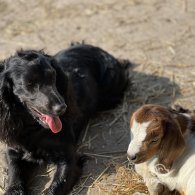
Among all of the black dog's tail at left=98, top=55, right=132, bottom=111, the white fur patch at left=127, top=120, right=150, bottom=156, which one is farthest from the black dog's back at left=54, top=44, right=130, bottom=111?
the white fur patch at left=127, top=120, right=150, bottom=156

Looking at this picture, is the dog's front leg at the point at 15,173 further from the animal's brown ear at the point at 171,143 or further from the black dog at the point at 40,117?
the animal's brown ear at the point at 171,143

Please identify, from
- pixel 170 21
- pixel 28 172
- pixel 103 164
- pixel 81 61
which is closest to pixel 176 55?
pixel 170 21

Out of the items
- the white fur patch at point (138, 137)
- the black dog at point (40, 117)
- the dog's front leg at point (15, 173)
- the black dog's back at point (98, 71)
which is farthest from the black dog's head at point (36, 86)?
the black dog's back at point (98, 71)

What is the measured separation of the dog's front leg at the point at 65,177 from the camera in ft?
17.3

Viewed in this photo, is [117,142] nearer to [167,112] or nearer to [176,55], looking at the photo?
[167,112]

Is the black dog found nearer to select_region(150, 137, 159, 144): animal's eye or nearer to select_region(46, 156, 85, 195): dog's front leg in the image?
select_region(46, 156, 85, 195): dog's front leg

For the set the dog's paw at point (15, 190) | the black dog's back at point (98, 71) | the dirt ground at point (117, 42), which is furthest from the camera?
the black dog's back at point (98, 71)

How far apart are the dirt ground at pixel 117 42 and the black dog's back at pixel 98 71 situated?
0.54 feet

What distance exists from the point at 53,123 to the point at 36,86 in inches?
17.0

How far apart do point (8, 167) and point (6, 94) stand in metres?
0.85

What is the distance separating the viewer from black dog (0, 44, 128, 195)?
514 cm

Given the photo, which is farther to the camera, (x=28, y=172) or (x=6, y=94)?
(x=28, y=172)

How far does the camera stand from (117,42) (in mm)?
8141

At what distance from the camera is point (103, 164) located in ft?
18.9
